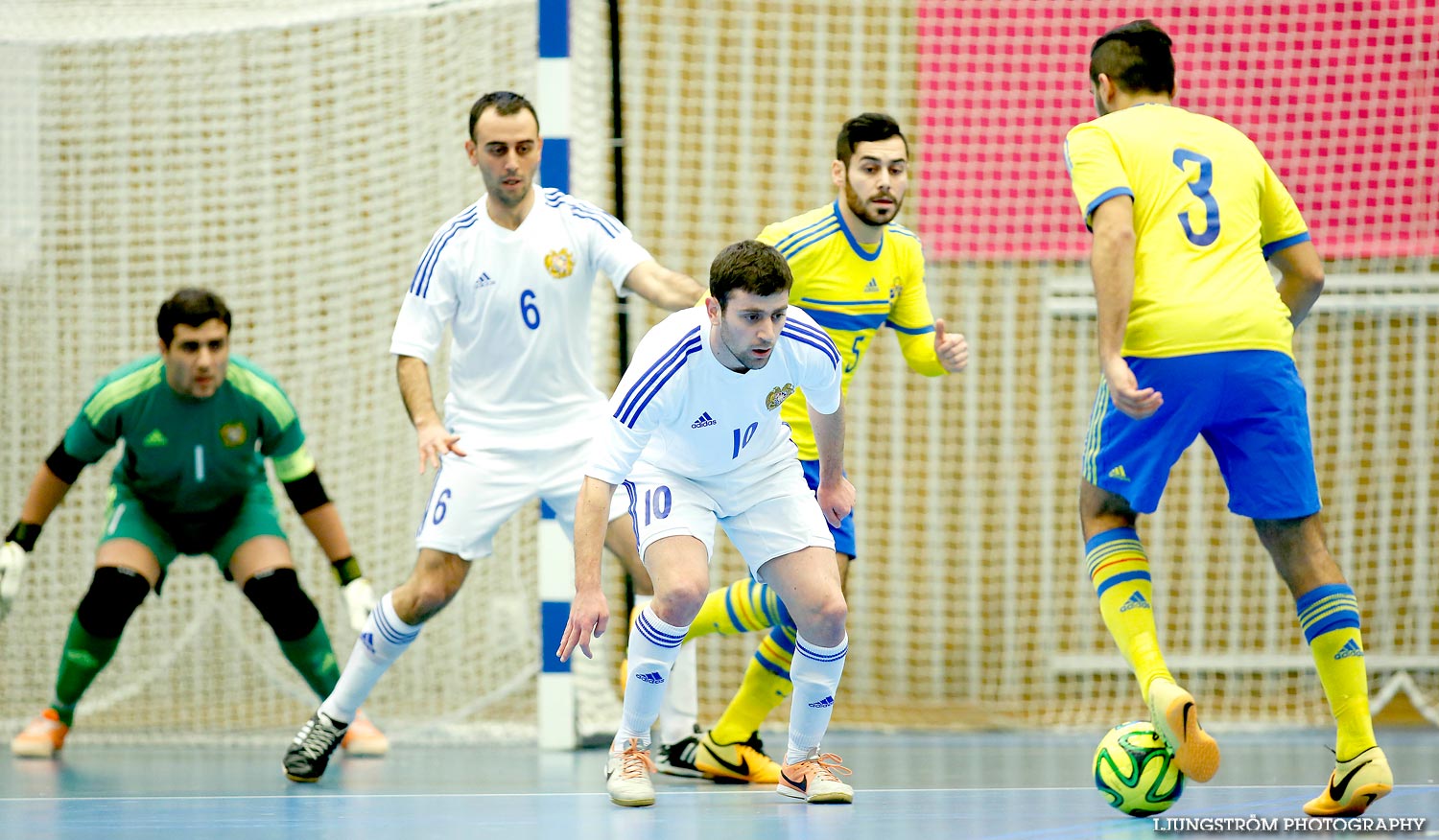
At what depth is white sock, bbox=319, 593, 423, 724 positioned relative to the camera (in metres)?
4.77

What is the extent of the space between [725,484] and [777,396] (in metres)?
0.29

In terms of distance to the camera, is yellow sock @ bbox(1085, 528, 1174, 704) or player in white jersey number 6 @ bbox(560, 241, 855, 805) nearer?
yellow sock @ bbox(1085, 528, 1174, 704)

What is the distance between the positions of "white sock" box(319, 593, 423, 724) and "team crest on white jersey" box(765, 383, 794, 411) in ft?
4.85

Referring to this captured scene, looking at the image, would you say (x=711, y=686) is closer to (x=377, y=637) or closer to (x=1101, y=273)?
(x=377, y=637)

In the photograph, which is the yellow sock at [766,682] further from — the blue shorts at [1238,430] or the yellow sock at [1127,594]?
the blue shorts at [1238,430]

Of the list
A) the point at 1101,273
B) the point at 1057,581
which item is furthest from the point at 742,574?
the point at 1101,273

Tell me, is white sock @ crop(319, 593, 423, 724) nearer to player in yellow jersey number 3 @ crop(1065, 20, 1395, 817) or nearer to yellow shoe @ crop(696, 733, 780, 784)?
yellow shoe @ crop(696, 733, 780, 784)

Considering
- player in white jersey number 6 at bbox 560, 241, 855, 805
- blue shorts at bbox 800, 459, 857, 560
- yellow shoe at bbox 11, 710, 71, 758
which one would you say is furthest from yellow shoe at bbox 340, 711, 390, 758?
blue shorts at bbox 800, 459, 857, 560

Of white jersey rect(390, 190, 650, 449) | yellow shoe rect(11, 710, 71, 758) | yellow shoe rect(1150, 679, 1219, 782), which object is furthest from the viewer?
yellow shoe rect(11, 710, 71, 758)

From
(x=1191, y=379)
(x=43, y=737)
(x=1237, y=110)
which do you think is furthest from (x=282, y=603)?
(x=1237, y=110)

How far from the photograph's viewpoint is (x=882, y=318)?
479 cm

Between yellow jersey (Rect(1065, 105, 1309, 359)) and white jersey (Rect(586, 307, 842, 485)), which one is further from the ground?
yellow jersey (Rect(1065, 105, 1309, 359))

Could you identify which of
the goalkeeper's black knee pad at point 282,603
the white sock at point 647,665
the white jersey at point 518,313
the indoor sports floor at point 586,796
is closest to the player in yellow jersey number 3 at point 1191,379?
the indoor sports floor at point 586,796

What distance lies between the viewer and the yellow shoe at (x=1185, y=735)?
11.0 feet
